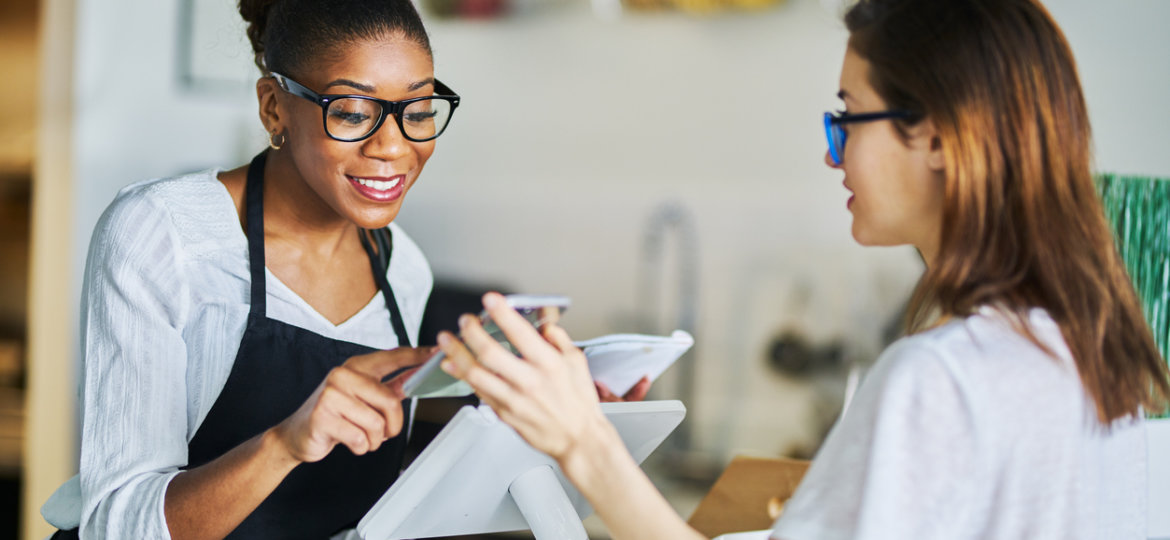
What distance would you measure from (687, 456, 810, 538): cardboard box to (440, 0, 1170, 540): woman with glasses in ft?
2.16

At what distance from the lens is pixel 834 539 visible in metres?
0.82

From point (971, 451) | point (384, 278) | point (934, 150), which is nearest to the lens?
point (971, 451)

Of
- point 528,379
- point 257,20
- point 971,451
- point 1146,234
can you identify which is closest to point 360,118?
point 257,20

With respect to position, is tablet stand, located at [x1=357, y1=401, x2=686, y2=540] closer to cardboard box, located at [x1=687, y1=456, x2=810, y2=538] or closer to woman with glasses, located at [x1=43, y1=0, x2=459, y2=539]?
woman with glasses, located at [x1=43, y1=0, x2=459, y2=539]

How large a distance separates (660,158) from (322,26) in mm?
2301

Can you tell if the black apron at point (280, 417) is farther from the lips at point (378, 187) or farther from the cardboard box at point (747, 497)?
the cardboard box at point (747, 497)

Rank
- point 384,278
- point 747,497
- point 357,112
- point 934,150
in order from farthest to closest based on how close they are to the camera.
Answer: point 747,497 < point 384,278 < point 357,112 < point 934,150

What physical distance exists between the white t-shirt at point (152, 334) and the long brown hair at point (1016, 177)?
3.08ft

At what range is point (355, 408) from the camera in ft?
3.29

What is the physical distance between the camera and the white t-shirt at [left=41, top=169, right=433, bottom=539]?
1125 mm

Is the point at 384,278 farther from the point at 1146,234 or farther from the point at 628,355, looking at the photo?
the point at 1146,234

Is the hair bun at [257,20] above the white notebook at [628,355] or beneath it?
above

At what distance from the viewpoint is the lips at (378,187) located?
1.31m

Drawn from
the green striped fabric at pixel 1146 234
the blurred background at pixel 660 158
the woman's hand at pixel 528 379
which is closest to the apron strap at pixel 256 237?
the woman's hand at pixel 528 379
